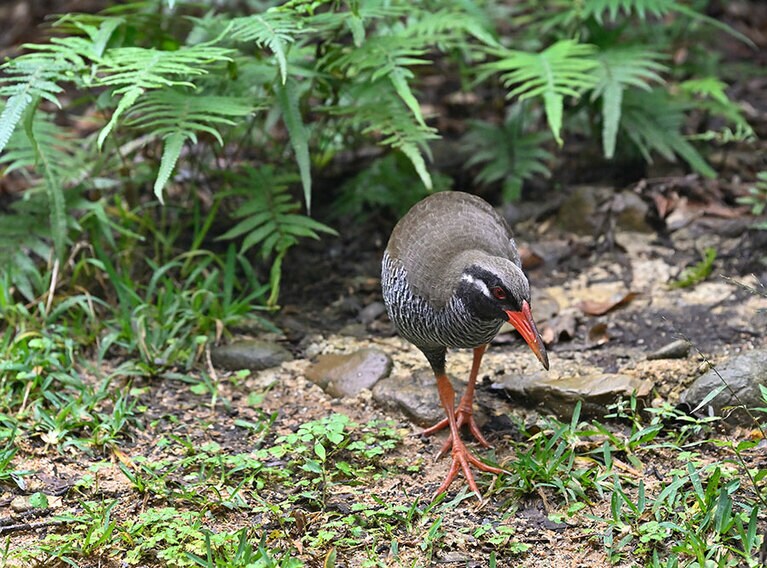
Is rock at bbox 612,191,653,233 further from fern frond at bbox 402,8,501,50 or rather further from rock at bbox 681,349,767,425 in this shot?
rock at bbox 681,349,767,425

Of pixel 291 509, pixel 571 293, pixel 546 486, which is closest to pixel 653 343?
pixel 571 293

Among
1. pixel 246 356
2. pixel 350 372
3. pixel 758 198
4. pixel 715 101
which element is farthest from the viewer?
pixel 715 101

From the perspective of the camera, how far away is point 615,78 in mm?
5750

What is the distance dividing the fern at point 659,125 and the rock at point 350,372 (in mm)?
2285

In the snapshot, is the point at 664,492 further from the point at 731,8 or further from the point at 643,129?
the point at 731,8

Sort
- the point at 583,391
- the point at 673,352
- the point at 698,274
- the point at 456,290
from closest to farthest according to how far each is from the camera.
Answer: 1. the point at 456,290
2. the point at 583,391
3. the point at 673,352
4. the point at 698,274

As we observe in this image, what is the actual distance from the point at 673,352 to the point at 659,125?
2.04 meters

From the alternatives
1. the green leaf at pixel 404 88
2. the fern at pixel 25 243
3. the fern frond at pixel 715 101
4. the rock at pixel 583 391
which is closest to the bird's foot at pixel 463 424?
the rock at pixel 583 391

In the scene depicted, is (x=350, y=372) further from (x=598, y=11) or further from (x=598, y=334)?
(x=598, y=11)

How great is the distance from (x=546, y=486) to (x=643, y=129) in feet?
9.84

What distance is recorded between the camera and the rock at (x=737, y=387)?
13.5ft

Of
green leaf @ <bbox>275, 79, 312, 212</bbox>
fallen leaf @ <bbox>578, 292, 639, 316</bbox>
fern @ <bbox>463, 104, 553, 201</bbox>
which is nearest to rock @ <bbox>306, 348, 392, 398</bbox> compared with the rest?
green leaf @ <bbox>275, 79, 312, 212</bbox>

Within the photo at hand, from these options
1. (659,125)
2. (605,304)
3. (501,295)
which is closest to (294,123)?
(501,295)

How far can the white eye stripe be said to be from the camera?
383 cm
